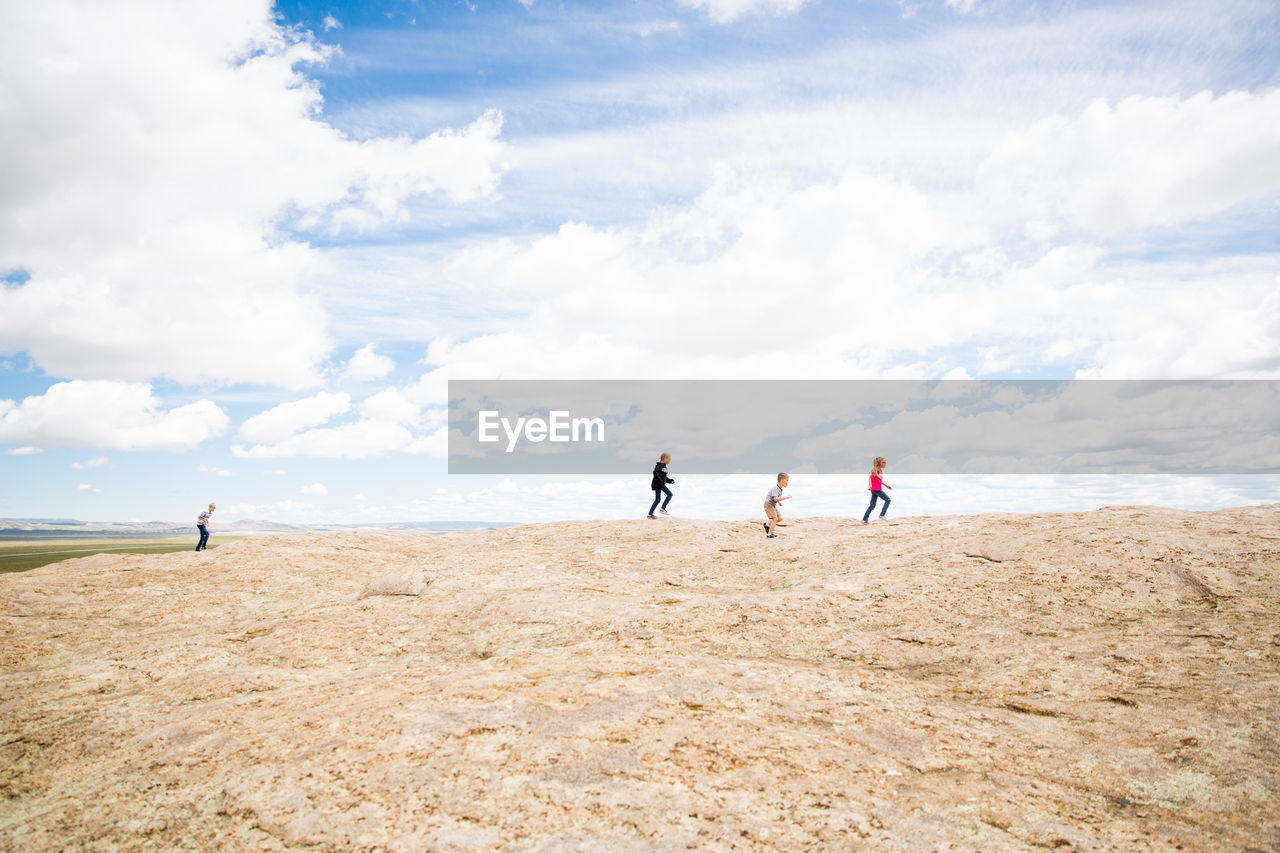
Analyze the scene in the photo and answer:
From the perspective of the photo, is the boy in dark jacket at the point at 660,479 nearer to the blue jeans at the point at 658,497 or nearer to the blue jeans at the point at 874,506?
the blue jeans at the point at 658,497

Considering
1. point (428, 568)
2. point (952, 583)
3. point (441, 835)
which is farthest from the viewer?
point (428, 568)

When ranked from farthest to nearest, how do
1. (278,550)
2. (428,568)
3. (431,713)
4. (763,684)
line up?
(278,550) → (428,568) → (763,684) → (431,713)

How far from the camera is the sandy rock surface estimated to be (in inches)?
317

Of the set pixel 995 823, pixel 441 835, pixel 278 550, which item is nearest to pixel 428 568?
pixel 278 550

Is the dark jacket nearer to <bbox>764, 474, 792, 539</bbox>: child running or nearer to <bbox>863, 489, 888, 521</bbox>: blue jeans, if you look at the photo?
<bbox>764, 474, 792, 539</bbox>: child running

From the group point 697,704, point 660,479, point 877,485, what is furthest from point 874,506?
point 697,704

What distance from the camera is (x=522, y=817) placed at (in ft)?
25.7

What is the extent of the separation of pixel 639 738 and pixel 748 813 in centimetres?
211

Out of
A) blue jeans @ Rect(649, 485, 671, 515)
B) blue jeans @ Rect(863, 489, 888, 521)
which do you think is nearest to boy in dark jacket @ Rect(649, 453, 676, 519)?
blue jeans @ Rect(649, 485, 671, 515)

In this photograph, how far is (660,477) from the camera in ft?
97.9

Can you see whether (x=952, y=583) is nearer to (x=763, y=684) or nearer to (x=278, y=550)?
(x=763, y=684)

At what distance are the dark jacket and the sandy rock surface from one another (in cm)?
745

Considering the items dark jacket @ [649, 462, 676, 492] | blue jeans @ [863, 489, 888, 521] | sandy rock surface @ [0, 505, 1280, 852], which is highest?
dark jacket @ [649, 462, 676, 492]

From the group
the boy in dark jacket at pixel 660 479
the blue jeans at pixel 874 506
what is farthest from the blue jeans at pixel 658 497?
the blue jeans at pixel 874 506
